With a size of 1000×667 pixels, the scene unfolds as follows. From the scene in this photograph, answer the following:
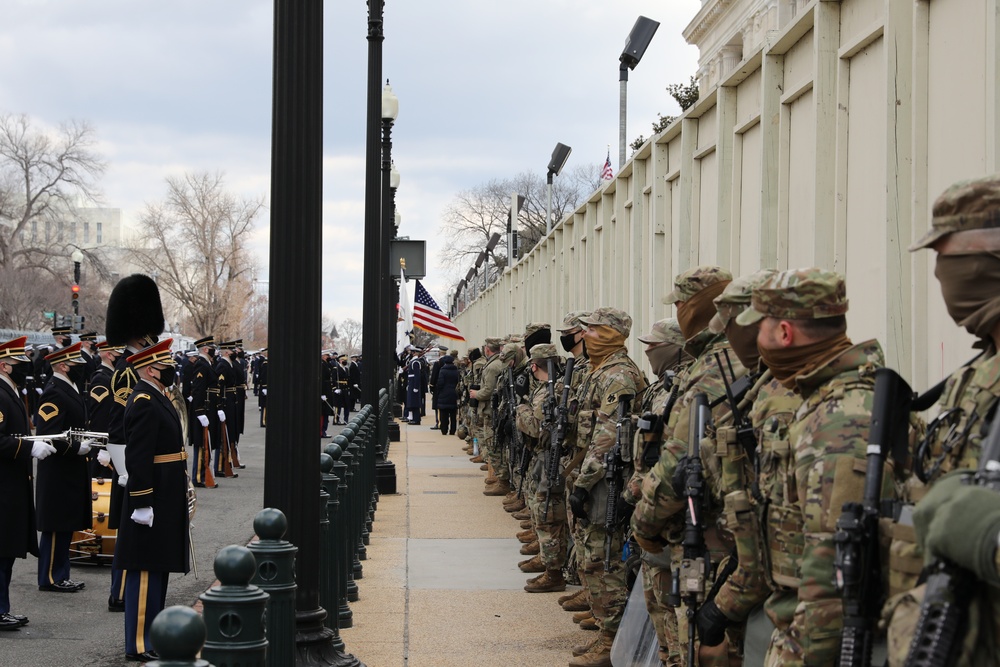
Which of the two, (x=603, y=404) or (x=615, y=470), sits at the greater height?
(x=603, y=404)

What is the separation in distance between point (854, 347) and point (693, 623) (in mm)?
1550

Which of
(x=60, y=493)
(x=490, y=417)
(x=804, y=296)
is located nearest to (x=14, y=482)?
→ (x=60, y=493)

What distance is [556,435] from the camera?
969 cm

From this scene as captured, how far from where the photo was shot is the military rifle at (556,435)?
31.4 feet

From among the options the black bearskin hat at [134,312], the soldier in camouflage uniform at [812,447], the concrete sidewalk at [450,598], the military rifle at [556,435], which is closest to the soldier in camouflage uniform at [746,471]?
the soldier in camouflage uniform at [812,447]

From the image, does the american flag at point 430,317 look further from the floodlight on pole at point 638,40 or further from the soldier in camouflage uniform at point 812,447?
the soldier in camouflage uniform at point 812,447

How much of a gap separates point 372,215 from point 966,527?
1429 centimetres

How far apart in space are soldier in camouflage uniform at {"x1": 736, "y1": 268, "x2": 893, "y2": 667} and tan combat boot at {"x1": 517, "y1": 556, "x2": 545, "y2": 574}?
23.6 ft

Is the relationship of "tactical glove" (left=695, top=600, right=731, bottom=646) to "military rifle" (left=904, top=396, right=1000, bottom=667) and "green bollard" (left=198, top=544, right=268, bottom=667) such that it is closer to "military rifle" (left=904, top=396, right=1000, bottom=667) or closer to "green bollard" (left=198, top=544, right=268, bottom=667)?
"green bollard" (left=198, top=544, right=268, bottom=667)

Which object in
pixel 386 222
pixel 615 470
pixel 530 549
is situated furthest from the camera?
pixel 386 222

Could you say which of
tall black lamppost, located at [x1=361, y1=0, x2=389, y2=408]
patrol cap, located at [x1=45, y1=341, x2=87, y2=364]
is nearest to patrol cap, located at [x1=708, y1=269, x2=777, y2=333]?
patrol cap, located at [x1=45, y1=341, x2=87, y2=364]

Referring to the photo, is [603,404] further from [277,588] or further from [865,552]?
[865,552]

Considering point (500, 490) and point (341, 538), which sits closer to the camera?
point (341, 538)

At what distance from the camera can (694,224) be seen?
959 centimetres
